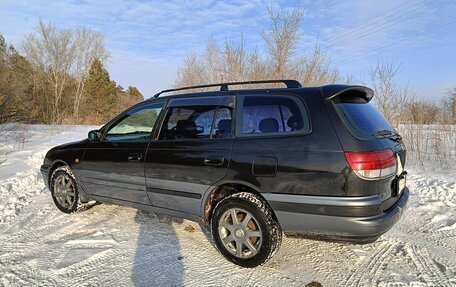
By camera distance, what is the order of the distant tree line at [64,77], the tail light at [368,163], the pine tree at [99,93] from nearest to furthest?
the tail light at [368,163] < the distant tree line at [64,77] < the pine tree at [99,93]

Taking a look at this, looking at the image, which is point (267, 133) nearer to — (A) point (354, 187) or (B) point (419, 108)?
(A) point (354, 187)

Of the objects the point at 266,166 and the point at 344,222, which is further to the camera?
the point at 266,166

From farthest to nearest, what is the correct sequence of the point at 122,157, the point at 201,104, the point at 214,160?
1. the point at 122,157
2. the point at 201,104
3. the point at 214,160

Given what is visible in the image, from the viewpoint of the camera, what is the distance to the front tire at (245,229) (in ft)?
9.53

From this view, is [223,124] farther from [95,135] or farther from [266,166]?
[95,135]

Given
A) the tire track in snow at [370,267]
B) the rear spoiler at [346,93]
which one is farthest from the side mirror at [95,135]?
the tire track in snow at [370,267]

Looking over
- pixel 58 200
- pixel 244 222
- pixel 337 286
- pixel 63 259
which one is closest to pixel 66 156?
Answer: pixel 58 200

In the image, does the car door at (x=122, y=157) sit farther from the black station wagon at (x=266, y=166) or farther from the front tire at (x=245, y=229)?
the front tire at (x=245, y=229)

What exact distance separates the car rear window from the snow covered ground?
137cm

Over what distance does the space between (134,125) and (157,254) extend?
181cm

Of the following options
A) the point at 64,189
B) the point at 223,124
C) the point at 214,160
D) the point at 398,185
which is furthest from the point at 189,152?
the point at 64,189

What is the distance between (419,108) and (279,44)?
383 inches

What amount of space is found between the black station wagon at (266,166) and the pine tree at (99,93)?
142 ft

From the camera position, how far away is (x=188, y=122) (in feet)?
11.9
